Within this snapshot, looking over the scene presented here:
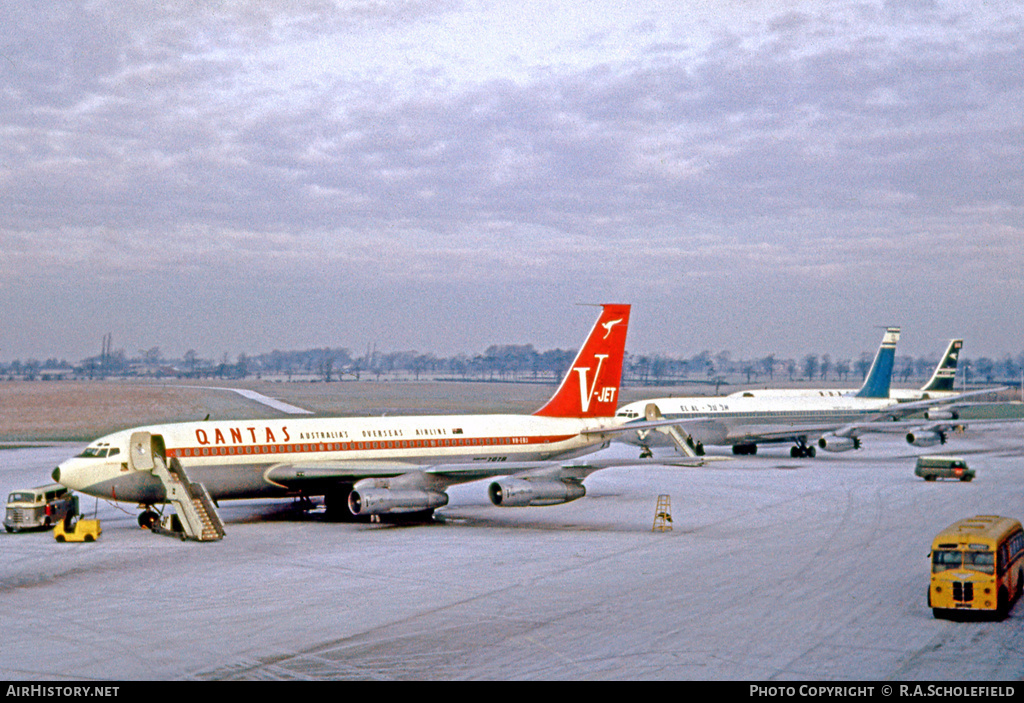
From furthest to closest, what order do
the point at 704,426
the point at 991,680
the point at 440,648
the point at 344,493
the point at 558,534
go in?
the point at 704,426 → the point at 344,493 → the point at 558,534 → the point at 440,648 → the point at 991,680

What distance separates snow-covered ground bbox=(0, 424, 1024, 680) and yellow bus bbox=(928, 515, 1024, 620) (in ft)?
1.53

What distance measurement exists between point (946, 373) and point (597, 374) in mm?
61094

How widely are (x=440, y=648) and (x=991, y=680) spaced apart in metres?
11.1

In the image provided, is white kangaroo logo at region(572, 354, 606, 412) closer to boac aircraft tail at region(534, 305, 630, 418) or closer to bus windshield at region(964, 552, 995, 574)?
boac aircraft tail at region(534, 305, 630, 418)

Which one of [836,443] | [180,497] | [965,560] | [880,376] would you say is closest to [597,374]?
[180,497]

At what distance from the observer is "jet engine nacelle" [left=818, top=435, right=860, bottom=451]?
69750 mm

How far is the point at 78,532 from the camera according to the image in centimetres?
3384

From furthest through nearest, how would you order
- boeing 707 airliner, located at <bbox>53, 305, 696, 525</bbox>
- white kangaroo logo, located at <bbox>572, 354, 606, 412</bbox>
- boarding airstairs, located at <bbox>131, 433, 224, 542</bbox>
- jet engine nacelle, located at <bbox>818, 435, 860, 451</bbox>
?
1. jet engine nacelle, located at <bbox>818, 435, 860, 451</bbox>
2. white kangaroo logo, located at <bbox>572, 354, 606, 412</bbox>
3. boeing 707 airliner, located at <bbox>53, 305, 696, 525</bbox>
4. boarding airstairs, located at <bbox>131, 433, 224, 542</bbox>

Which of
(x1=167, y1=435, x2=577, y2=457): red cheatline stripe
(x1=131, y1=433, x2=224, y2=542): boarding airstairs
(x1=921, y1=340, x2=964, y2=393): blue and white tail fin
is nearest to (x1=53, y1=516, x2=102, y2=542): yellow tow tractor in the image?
(x1=131, y1=433, x2=224, y2=542): boarding airstairs

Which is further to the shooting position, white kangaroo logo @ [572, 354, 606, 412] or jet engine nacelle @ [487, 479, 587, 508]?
white kangaroo logo @ [572, 354, 606, 412]

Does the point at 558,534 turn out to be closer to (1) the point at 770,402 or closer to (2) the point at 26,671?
(2) the point at 26,671

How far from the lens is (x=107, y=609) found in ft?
77.7

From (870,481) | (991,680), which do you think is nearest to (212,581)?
(991,680)

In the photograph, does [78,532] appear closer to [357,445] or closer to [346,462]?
[346,462]
